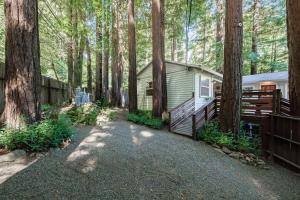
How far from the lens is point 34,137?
367 cm

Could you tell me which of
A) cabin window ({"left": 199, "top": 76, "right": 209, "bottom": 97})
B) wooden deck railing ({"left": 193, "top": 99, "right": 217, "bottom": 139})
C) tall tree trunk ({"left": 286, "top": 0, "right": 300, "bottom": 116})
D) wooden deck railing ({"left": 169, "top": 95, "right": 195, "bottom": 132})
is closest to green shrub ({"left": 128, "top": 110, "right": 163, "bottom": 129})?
wooden deck railing ({"left": 169, "top": 95, "right": 195, "bottom": 132})

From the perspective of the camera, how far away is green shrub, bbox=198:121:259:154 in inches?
232

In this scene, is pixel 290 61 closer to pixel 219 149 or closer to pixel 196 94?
pixel 219 149

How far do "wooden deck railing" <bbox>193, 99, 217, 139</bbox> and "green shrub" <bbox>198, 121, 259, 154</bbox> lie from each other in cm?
31

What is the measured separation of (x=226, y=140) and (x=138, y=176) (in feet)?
11.8

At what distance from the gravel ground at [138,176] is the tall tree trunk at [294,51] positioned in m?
2.02

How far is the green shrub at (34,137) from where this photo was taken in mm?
3505

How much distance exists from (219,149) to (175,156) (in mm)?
1878

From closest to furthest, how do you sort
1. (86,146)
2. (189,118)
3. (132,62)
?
(86,146)
(189,118)
(132,62)

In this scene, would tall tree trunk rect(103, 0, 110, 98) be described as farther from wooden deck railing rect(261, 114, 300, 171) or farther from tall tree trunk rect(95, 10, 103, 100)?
wooden deck railing rect(261, 114, 300, 171)

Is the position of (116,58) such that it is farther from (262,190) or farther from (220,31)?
(262,190)

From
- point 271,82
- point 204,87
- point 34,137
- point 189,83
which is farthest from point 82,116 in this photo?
point 271,82

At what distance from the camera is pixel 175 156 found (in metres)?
4.64

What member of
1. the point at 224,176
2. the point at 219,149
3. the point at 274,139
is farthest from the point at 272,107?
the point at 224,176
